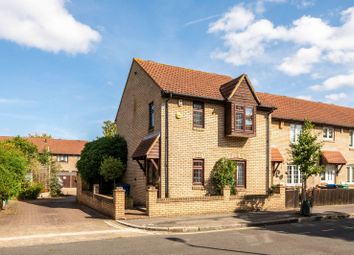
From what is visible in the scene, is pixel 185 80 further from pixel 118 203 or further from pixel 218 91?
pixel 118 203

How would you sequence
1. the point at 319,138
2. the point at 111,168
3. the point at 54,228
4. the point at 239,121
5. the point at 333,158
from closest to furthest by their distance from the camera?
the point at 54,228 < the point at 239,121 < the point at 111,168 < the point at 333,158 < the point at 319,138

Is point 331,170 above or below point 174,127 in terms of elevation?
below

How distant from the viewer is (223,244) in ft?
39.0

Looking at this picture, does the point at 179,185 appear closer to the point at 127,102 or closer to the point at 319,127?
the point at 127,102

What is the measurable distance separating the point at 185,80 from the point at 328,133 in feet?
46.6

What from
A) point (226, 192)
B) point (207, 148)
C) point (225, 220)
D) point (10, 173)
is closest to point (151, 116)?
point (207, 148)

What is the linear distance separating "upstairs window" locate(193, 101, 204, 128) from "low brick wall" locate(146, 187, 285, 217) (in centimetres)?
409

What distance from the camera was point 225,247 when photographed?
37.4 ft

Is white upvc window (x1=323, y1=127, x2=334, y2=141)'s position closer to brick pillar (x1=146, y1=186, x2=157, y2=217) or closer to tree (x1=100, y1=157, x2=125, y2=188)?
tree (x1=100, y1=157, x2=125, y2=188)

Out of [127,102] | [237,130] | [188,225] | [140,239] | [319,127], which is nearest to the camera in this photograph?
[140,239]

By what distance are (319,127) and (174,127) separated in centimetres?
1427

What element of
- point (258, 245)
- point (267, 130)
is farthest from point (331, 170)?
point (258, 245)

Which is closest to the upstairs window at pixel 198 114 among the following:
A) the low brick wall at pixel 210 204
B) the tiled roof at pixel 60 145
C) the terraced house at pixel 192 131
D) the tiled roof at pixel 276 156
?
the terraced house at pixel 192 131

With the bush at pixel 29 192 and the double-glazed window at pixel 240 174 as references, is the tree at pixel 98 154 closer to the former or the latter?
the double-glazed window at pixel 240 174
